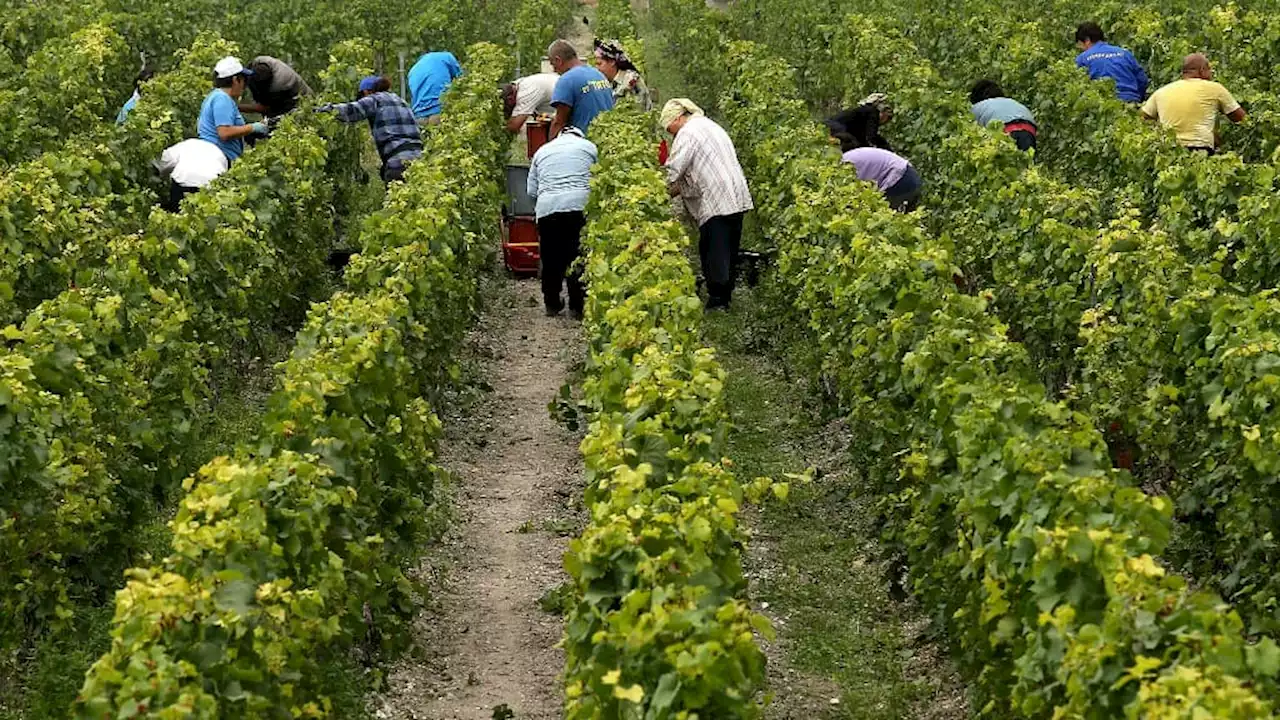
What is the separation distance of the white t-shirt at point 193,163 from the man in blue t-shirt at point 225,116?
34 centimetres

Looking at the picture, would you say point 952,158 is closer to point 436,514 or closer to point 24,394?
point 436,514

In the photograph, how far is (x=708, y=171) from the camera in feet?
39.6

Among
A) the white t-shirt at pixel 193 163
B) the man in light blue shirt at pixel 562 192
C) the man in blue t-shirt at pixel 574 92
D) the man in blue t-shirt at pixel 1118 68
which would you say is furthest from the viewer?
the man in blue t-shirt at pixel 1118 68

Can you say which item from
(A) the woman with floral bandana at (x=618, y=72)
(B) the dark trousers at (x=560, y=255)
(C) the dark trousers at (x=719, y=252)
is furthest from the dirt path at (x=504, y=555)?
(A) the woman with floral bandana at (x=618, y=72)

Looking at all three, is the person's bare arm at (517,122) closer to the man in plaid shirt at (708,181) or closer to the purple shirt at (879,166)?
the man in plaid shirt at (708,181)

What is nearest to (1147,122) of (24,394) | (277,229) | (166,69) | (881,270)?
(881,270)

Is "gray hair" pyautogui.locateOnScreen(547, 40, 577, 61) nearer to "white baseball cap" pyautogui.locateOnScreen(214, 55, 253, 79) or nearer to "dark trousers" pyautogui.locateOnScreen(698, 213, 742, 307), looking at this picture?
"dark trousers" pyautogui.locateOnScreen(698, 213, 742, 307)

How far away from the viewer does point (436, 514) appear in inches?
361

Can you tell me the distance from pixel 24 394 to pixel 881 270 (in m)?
3.64

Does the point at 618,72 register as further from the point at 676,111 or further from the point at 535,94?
the point at 676,111

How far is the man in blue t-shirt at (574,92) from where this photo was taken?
13312 mm

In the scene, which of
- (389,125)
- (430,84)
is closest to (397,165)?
(389,125)

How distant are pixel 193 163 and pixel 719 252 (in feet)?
11.5

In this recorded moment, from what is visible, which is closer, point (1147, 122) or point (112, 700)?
point (112, 700)
